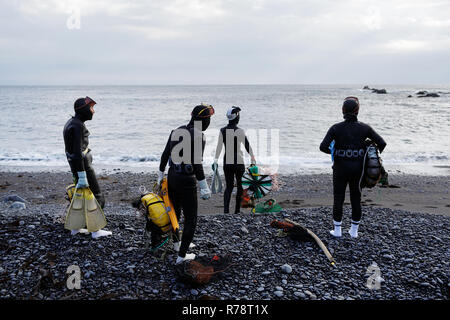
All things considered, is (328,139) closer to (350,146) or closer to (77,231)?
(350,146)

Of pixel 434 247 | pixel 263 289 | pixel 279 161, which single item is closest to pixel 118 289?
pixel 263 289

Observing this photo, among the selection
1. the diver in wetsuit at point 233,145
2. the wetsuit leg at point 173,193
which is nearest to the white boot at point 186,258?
the wetsuit leg at point 173,193

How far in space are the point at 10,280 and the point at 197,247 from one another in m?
2.94

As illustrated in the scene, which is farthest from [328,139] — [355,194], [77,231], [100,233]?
[77,231]

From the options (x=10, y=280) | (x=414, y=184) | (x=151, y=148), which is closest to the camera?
(x=10, y=280)

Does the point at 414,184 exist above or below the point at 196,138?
below

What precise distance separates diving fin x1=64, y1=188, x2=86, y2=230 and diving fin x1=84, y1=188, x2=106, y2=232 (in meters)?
0.09

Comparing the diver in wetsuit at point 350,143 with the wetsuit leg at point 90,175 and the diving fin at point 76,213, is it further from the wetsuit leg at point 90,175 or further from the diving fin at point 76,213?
the diving fin at point 76,213

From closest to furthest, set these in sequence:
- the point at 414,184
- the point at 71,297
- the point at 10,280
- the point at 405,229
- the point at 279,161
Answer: the point at 71,297
the point at 10,280
the point at 405,229
the point at 414,184
the point at 279,161

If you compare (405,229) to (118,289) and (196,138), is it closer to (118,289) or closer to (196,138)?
(196,138)

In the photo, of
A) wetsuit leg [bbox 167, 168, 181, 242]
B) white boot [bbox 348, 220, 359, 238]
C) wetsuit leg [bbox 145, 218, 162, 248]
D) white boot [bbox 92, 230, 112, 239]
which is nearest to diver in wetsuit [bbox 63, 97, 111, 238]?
white boot [bbox 92, 230, 112, 239]

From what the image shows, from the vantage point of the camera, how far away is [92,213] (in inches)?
242

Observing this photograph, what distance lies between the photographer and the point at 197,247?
6293mm

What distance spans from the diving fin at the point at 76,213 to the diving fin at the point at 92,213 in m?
0.09
